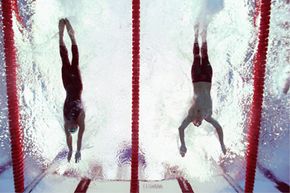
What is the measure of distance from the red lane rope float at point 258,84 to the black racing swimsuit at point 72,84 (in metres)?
1.26

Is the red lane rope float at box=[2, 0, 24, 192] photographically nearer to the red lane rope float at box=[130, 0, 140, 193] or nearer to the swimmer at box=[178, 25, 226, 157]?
the red lane rope float at box=[130, 0, 140, 193]

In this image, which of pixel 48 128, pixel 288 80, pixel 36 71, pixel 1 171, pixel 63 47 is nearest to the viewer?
pixel 63 47

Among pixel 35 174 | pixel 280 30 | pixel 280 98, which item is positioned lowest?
pixel 35 174

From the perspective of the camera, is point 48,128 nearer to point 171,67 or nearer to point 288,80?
point 171,67

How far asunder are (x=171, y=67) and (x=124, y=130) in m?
0.80

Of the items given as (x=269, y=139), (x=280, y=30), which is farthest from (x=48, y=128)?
(x=280, y=30)

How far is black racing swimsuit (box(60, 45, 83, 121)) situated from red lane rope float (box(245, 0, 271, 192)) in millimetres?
1256

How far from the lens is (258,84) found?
7.55 feet

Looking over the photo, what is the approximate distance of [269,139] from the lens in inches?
128

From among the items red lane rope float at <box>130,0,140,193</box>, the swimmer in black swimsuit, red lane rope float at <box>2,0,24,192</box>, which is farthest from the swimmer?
Answer: red lane rope float at <box>2,0,24,192</box>

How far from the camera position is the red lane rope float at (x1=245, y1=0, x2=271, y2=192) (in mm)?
2217

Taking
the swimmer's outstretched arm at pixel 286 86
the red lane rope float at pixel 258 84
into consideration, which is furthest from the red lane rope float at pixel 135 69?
the swimmer's outstretched arm at pixel 286 86

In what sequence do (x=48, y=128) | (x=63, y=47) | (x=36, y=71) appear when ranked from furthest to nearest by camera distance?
(x=48, y=128) < (x=36, y=71) < (x=63, y=47)

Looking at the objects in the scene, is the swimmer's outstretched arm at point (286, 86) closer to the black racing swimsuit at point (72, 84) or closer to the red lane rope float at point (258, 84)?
the red lane rope float at point (258, 84)
